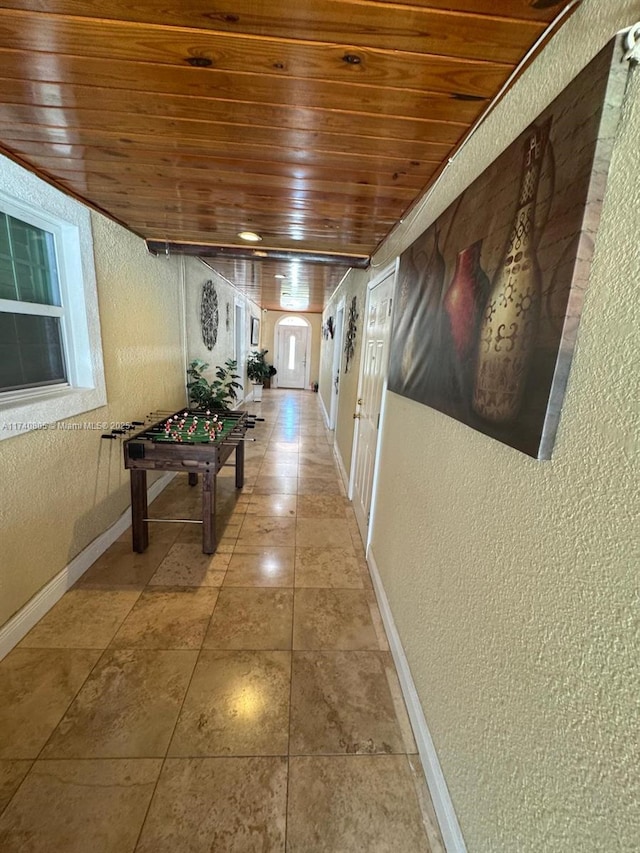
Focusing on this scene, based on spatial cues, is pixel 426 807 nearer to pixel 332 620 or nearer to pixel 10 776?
pixel 332 620

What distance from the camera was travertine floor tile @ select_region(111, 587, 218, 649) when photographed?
65.3 inches

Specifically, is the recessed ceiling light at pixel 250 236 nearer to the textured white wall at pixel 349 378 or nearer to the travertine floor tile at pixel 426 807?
the textured white wall at pixel 349 378

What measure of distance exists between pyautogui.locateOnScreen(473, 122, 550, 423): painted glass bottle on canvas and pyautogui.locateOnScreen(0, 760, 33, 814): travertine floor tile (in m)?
1.95

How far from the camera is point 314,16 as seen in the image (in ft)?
2.61

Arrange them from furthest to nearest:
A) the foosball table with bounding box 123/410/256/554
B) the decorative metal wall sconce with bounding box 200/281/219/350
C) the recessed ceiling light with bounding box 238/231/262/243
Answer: the decorative metal wall sconce with bounding box 200/281/219/350 < the recessed ceiling light with bounding box 238/231/262/243 < the foosball table with bounding box 123/410/256/554

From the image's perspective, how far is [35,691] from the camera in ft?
4.62

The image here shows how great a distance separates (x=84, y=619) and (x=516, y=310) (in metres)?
2.40

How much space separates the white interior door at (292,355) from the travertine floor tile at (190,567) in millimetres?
8023

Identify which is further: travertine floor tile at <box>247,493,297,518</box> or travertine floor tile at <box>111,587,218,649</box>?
travertine floor tile at <box>247,493,297,518</box>

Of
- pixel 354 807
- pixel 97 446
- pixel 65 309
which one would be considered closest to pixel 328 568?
pixel 354 807

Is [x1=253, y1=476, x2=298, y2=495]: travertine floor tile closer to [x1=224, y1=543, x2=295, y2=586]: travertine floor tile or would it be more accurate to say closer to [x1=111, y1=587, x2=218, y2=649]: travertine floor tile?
[x1=224, y1=543, x2=295, y2=586]: travertine floor tile

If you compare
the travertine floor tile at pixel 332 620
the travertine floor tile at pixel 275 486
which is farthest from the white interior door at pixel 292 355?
the travertine floor tile at pixel 332 620

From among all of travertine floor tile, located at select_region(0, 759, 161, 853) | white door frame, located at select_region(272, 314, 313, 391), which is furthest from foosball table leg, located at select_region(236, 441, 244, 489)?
white door frame, located at select_region(272, 314, 313, 391)

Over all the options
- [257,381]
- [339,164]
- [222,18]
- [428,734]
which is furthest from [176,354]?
[257,381]
